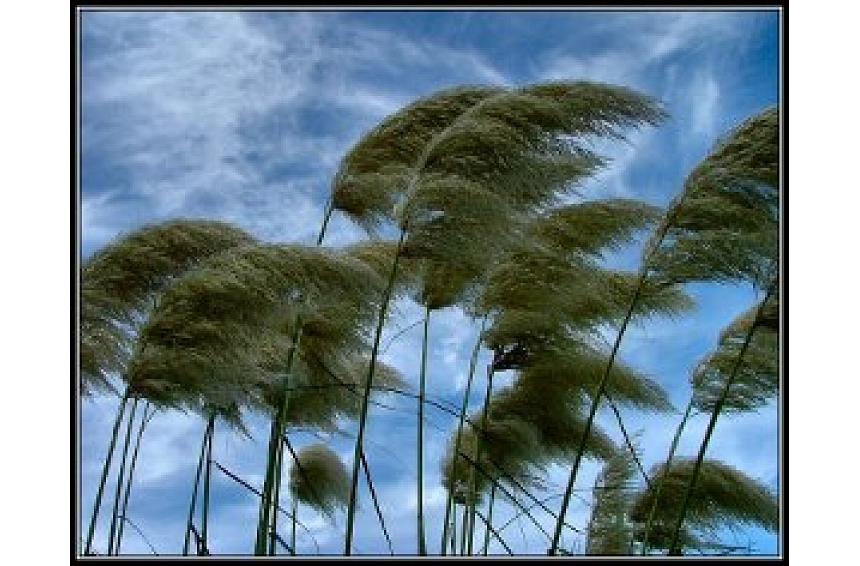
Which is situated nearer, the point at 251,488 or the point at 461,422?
the point at 251,488

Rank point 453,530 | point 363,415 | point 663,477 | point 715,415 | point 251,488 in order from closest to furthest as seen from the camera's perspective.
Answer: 1. point 715,415
2. point 363,415
3. point 251,488
4. point 663,477
5. point 453,530

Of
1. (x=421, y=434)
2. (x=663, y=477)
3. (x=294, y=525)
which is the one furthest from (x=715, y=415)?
(x=294, y=525)

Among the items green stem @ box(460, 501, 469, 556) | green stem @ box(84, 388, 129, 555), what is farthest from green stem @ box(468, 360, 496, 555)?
green stem @ box(84, 388, 129, 555)

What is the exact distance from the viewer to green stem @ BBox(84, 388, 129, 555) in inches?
170

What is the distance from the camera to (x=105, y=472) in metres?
4.43

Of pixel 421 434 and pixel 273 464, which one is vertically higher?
pixel 421 434

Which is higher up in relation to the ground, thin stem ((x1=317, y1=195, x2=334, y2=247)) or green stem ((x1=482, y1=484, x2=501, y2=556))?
thin stem ((x1=317, y1=195, x2=334, y2=247))

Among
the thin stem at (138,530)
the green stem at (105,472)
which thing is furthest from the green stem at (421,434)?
the green stem at (105,472)

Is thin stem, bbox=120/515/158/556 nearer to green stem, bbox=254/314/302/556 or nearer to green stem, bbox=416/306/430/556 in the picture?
green stem, bbox=254/314/302/556

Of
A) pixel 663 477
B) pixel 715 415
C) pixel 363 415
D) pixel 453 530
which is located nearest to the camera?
pixel 715 415

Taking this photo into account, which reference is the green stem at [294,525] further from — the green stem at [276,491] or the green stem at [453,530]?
the green stem at [453,530]

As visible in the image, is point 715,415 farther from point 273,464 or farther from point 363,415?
point 273,464
